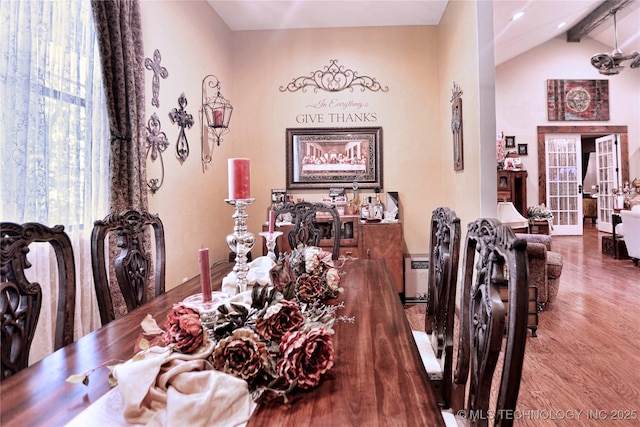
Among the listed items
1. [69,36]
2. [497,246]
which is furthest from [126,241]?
[497,246]

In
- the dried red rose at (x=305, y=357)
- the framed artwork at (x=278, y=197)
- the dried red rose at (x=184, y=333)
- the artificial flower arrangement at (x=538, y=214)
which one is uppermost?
the framed artwork at (x=278, y=197)

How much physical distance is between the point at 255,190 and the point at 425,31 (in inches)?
104

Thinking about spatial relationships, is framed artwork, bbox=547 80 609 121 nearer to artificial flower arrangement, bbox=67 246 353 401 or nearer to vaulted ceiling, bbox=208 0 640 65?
vaulted ceiling, bbox=208 0 640 65

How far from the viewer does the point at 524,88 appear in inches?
306

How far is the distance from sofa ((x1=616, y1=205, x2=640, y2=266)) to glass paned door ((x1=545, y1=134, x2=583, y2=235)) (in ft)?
10.4

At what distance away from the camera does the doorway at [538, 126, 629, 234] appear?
7828 millimetres

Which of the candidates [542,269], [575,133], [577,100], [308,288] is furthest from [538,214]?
[308,288]

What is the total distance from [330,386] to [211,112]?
3358 mm

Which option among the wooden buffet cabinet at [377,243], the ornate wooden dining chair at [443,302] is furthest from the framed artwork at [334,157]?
the ornate wooden dining chair at [443,302]

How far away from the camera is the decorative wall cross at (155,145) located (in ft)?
8.46

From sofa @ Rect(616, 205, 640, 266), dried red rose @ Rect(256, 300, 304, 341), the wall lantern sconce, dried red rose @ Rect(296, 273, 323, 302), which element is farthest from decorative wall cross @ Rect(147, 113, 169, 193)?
sofa @ Rect(616, 205, 640, 266)

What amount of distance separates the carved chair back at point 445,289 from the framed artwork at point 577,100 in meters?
8.10

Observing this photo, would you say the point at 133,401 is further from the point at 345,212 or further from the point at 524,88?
the point at 524,88

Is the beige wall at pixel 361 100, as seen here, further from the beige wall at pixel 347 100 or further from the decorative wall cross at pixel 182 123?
the decorative wall cross at pixel 182 123
